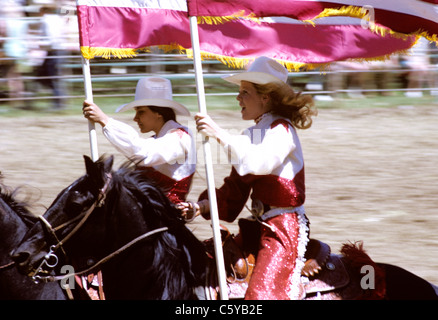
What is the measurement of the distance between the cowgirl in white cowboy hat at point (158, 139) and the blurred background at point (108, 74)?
584 centimetres

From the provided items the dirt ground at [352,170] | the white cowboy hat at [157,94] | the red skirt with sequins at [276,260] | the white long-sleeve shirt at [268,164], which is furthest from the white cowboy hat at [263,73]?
the dirt ground at [352,170]

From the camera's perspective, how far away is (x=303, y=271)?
473 centimetres

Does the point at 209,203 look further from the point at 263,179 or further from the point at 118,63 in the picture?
the point at 118,63

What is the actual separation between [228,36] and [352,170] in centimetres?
573

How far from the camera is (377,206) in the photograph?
384 inches

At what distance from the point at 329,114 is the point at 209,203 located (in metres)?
9.00

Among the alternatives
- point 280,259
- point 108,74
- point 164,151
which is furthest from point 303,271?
point 108,74

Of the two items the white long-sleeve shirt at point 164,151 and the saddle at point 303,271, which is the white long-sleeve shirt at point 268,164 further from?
the white long-sleeve shirt at point 164,151

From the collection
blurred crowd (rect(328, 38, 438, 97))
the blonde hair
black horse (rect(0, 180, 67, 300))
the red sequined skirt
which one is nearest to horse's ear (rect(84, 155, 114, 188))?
black horse (rect(0, 180, 67, 300))

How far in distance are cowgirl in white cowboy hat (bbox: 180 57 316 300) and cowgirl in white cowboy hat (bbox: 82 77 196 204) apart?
42 centimetres

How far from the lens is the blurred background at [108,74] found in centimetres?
1241

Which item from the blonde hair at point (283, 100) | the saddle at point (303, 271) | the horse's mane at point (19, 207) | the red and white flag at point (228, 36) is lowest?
the saddle at point (303, 271)

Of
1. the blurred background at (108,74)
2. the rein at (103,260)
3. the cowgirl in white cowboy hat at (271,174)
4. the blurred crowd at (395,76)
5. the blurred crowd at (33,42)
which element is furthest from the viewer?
the blurred crowd at (395,76)

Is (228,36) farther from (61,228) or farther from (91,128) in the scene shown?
(61,228)
